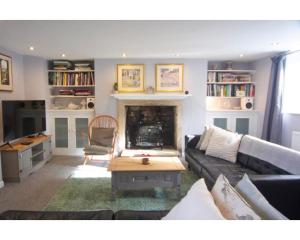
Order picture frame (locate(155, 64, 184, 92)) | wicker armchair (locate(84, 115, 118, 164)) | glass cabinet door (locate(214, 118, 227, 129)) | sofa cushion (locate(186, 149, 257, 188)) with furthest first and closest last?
glass cabinet door (locate(214, 118, 227, 129))
picture frame (locate(155, 64, 184, 92))
wicker armchair (locate(84, 115, 118, 164))
sofa cushion (locate(186, 149, 257, 188))

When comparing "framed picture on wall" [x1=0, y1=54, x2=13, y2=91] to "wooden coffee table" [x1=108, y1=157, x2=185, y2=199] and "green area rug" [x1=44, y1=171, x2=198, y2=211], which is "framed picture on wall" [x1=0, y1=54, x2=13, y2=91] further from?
"wooden coffee table" [x1=108, y1=157, x2=185, y2=199]

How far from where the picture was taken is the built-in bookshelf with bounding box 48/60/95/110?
15.5 ft

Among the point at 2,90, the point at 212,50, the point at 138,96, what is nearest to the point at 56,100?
the point at 2,90

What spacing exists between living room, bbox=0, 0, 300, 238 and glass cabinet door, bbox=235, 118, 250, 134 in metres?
0.02

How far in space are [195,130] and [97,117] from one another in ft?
7.24

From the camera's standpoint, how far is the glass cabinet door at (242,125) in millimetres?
4723

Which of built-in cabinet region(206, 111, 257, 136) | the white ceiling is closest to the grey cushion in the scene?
the white ceiling

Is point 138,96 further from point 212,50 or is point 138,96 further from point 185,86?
point 212,50

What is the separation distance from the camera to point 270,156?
2424 millimetres

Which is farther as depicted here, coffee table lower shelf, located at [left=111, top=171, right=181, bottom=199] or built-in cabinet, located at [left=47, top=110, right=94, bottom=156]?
built-in cabinet, located at [left=47, top=110, right=94, bottom=156]

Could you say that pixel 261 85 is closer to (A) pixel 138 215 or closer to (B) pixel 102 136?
(B) pixel 102 136

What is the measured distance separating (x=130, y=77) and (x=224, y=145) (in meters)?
2.53

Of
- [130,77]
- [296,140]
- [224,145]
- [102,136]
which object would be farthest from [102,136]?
[296,140]
